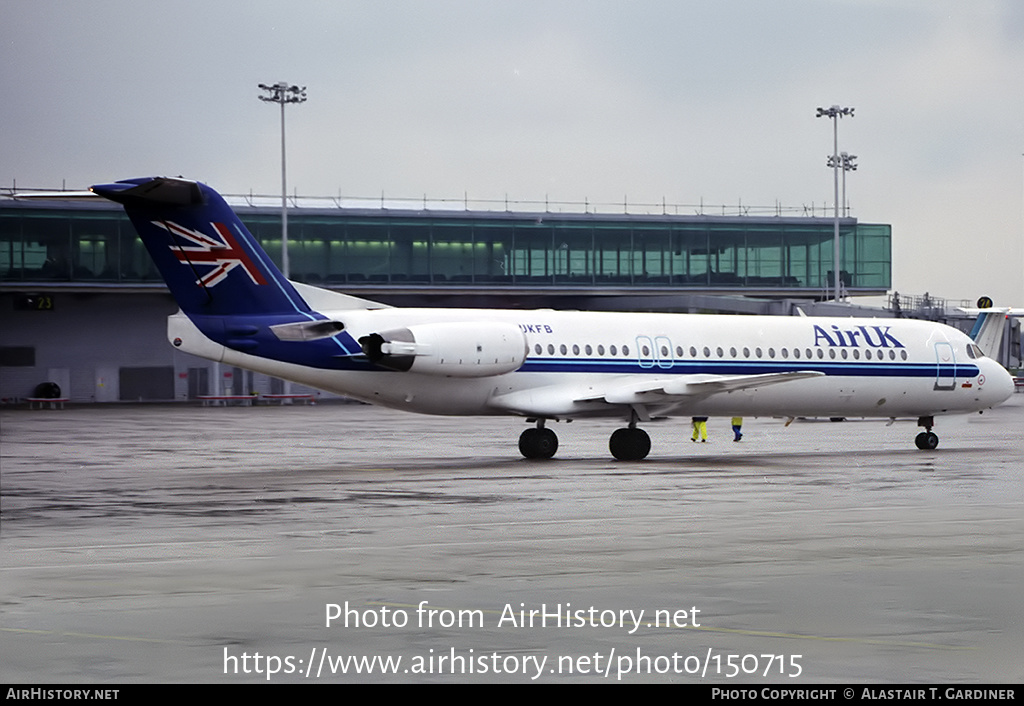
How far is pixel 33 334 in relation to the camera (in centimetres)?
7644

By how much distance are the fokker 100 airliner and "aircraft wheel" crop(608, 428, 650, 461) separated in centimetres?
3

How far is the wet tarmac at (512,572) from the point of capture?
8.88 m

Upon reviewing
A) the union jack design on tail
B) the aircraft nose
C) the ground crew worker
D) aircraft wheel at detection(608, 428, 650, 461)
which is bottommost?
the ground crew worker

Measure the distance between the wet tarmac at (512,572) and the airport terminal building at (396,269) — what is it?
158 ft

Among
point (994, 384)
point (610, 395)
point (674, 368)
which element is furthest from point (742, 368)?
point (994, 384)

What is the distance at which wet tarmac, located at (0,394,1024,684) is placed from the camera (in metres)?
8.88

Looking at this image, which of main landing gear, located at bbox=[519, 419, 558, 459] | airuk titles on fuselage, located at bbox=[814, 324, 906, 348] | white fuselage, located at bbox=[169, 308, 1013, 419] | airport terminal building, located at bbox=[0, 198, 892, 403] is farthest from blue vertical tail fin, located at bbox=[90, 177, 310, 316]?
airport terminal building, located at bbox=[0, 198, 892, 403]

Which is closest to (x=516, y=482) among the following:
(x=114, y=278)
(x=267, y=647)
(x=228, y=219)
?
(x=228, y=219)

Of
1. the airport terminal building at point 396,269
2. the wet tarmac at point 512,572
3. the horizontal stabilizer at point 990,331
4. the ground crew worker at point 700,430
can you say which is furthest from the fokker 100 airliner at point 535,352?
the airport terminal building at point 396,269

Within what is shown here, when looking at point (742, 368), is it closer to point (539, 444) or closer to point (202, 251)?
point (539, 444)

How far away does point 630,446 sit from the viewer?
99.9 ft

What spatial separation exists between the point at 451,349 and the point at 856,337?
1091cm

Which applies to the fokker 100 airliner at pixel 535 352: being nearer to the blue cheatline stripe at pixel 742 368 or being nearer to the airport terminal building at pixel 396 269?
the blue cheatline stripe at pixel 742 368

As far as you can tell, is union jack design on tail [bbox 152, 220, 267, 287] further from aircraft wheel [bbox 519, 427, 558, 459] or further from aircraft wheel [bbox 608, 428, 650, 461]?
aircraft wheel [bbox 608, 428, 650, 461]
